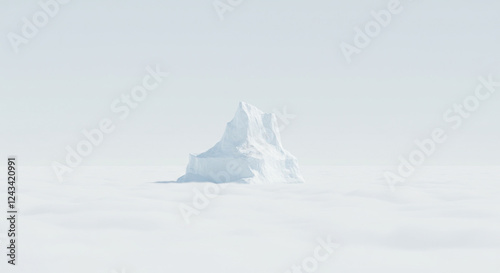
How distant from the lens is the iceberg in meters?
27.3

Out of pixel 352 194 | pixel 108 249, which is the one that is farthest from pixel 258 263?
pixel 352 194

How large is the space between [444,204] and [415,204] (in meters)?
0.84

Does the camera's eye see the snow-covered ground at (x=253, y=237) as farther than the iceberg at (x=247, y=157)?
No

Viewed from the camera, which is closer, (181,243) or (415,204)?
(181,243)

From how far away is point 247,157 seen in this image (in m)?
27.3

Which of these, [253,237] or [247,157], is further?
[247,157]

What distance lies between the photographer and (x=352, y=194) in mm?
18328

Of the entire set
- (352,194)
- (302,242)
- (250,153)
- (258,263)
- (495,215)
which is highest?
(250,153)

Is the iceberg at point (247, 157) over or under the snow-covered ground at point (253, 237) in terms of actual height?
over

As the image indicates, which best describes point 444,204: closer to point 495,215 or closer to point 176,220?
point 495,215

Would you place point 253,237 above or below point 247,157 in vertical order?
below

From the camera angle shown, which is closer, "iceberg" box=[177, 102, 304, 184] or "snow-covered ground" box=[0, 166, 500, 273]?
"snow-covered ground" box=[0, 166, 500, 273]

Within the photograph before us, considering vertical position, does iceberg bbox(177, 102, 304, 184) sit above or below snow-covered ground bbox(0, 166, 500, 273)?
above

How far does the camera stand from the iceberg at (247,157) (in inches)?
1074
